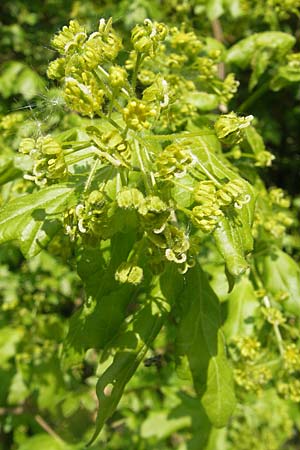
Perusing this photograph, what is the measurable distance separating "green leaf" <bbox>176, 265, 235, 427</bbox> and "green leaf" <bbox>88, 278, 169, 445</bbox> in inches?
5.5

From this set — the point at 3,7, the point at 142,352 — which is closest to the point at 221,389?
the point at 142,352

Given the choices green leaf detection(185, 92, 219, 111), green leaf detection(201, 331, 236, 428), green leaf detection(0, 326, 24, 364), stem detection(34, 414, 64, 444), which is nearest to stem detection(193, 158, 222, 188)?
green leaf detection(201, 331, 236, 428)

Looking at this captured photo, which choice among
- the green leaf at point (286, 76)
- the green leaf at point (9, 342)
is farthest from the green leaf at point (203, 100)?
the green leaf at point (9, 342)

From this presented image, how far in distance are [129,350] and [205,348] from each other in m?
0.33

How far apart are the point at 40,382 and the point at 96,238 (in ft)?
9.90

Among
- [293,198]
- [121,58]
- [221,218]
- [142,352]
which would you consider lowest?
[293,198]

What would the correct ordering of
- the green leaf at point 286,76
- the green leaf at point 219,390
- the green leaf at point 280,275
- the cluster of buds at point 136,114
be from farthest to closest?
the green leaf at point 286,76
the green leaf at point 280,275
the green leaf at point 219,390
the cluster of buds at point 136,114

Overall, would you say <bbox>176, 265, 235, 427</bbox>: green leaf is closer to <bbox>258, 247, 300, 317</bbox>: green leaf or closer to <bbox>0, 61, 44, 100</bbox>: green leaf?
<bbox>258, 247, 300, 317</bbox>: green leaf

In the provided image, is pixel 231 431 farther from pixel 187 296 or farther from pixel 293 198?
pixel 187 296

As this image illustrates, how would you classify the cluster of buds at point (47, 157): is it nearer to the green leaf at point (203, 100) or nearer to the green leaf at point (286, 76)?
the green leaf at point (203, 100)

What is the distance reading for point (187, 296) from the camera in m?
2.25

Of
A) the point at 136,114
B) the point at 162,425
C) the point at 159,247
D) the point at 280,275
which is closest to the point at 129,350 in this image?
the point at 159,247

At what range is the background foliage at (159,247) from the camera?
6.12 ft

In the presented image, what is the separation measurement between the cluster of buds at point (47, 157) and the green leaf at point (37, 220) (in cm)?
10
